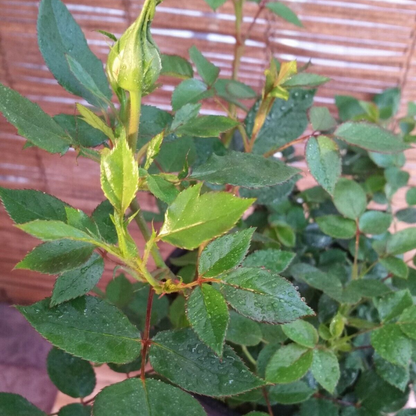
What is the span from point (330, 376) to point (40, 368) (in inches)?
32.3

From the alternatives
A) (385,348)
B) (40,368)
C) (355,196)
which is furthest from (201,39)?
(40,368)

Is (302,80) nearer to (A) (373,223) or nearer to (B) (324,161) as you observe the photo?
(B) (324,161)

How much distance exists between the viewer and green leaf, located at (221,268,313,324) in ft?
0.78

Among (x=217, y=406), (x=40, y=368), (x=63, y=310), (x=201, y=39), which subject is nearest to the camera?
(x=63, y=310)

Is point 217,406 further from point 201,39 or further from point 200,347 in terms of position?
point 201,39

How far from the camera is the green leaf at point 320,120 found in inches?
14.4

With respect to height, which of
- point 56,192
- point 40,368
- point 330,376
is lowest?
point 40,368

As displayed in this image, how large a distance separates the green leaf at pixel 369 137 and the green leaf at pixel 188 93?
0.12 meters

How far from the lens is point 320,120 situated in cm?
37

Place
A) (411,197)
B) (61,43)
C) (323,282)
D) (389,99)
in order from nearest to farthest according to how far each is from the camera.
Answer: (61,43), (323,282), (411,197), (389,99)

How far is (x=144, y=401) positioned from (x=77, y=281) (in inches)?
3.2

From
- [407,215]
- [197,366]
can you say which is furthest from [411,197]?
[197,366]

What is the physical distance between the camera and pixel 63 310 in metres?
0.26

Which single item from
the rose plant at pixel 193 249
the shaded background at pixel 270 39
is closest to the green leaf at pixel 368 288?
the rose plant at pixel 193 249
